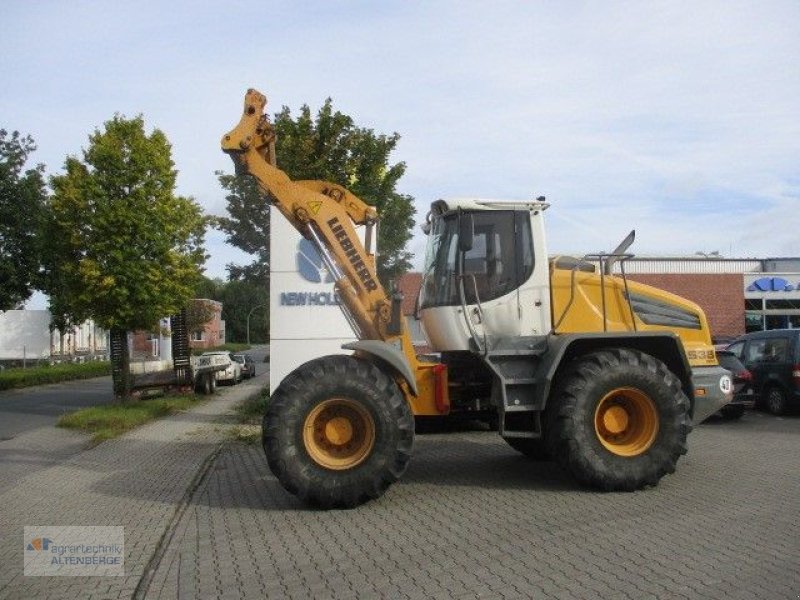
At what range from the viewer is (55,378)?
36.9 meters

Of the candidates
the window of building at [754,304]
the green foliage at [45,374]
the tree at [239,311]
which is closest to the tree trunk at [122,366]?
the green foliage at [45,374]

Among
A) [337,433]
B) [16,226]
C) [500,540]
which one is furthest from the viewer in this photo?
[16,226]

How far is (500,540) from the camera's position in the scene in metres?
6.68

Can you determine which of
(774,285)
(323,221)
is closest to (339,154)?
(323,221)

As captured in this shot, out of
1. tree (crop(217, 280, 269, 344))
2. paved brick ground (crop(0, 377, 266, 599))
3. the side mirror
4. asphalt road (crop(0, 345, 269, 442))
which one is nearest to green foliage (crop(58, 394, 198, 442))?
paved brick ground (crop(0, 377, 266, 599))

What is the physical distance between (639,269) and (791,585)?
32373 millimetres

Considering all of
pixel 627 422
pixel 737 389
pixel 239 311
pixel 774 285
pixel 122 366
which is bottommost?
pixel 737 389

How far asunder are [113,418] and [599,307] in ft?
36.5

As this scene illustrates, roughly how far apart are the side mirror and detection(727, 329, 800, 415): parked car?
10001mm

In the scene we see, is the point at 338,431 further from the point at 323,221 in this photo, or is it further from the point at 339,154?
the point at 339,154

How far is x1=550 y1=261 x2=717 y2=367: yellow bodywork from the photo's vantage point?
351 inches

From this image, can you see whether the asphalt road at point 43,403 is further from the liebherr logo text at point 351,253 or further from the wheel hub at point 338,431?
the wheel hub at point 338,431

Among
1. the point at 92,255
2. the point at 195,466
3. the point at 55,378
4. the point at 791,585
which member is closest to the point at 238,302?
the point at 55,378

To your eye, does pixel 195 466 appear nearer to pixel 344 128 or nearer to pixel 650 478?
pixel 650 478
